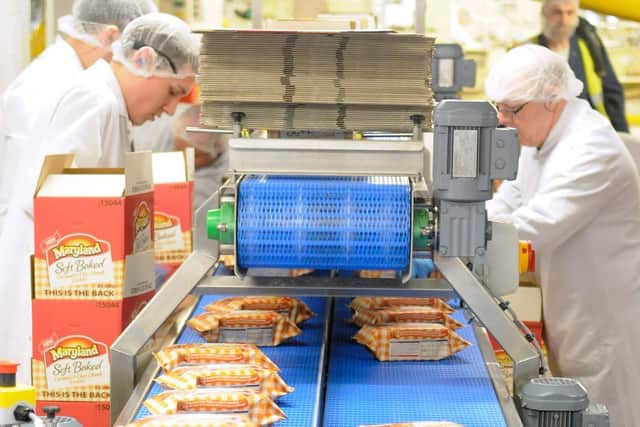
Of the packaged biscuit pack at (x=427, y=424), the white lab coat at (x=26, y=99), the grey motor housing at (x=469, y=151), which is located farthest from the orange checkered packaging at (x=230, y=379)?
the white lab coat at (x=26, y=99)

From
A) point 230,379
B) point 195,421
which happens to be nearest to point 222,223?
point 230,379

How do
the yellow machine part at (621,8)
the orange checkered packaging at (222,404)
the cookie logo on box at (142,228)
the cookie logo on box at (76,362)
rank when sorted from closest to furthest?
the orange checkered packaging at (222,404)
the cookie logo on box at (76,362)
the cookie logo on box at (142,228)
the yellow machine part at (621,8)

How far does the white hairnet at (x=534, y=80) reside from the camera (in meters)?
4.12

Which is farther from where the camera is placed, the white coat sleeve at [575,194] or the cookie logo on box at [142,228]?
the white coat sleeve at [575,194]

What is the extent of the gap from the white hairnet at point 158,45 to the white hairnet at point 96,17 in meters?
0.55

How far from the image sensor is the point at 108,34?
4.52 meters

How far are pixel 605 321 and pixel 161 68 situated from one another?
2.00 meters

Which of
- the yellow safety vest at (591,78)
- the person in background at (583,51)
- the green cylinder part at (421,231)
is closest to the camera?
the green cylinder part at (421,231)

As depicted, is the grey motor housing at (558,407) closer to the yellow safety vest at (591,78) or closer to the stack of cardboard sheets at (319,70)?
the stack of cardboard sheets at (319,70)

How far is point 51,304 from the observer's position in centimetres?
295

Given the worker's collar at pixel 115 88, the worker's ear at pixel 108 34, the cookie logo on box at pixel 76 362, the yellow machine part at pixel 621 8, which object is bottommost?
the cookie logo on box at pixel 76 362

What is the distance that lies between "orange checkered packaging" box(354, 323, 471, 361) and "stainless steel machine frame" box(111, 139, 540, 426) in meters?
0.14

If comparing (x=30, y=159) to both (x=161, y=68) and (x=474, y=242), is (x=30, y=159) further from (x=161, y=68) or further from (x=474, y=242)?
(x=474, y=242)

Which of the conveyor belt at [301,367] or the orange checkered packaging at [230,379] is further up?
the orange checkered packaging at [230,379]
